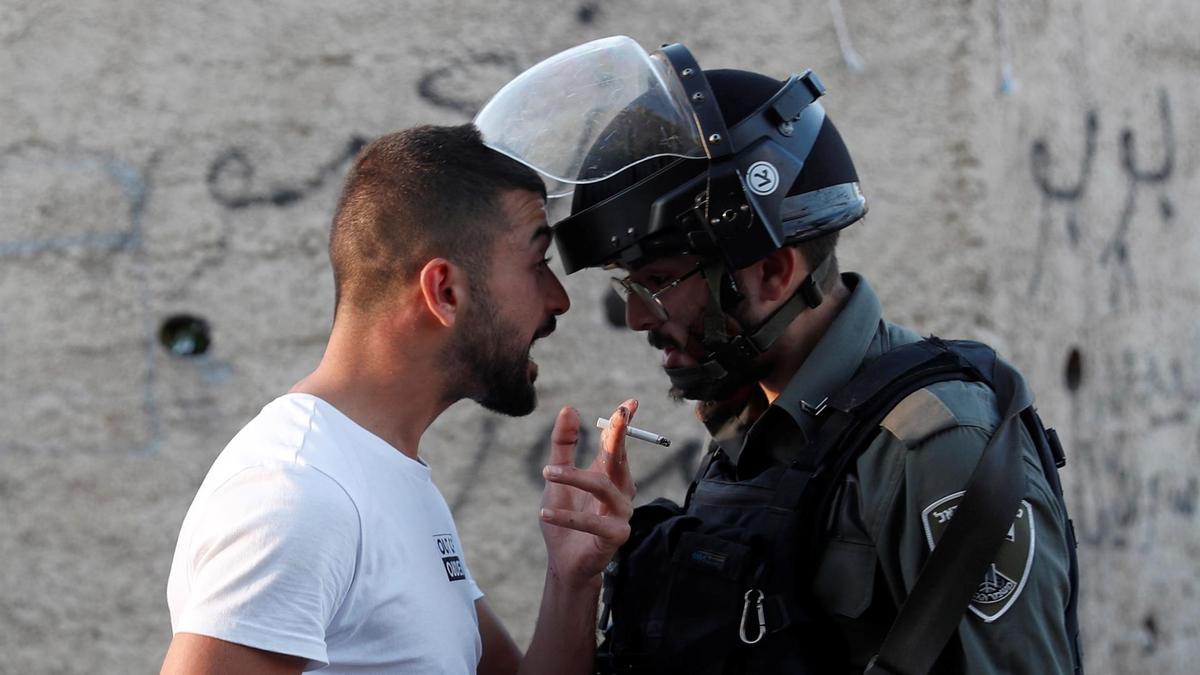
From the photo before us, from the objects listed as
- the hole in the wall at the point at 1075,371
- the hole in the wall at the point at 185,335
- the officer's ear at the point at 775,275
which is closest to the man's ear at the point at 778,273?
the officer's ear at the point at 775,275

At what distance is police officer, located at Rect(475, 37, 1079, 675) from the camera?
1.86m

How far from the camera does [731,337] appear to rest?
7.60 feet

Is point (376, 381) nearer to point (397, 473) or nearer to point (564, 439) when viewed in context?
point (397, 473)

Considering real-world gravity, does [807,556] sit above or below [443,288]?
below

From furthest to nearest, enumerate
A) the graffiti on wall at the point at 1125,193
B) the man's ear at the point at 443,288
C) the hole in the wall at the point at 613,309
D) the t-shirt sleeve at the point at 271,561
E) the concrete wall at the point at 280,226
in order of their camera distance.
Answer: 1. the graffiti on wall at the point at 1125,193
2. the hole in the wall at the point at 613,309
3. the concrete wall at the point at 280,226
4. the man's ear at the point at 443,288
5. the t-shirt sleeve at the point at 271,561

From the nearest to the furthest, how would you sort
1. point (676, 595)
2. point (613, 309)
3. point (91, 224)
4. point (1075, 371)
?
point (676, 595) < point (91, 224) < point (613, 309) < point (1075, 371)

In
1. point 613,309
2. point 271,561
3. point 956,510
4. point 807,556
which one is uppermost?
point 271,561

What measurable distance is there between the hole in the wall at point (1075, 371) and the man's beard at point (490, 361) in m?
3.26

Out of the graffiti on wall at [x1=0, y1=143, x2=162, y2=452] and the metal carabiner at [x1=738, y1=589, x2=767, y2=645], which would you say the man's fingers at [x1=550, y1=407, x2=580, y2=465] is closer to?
the metal carabiner at [x1=738, y1=589, x2=767, y2=645]

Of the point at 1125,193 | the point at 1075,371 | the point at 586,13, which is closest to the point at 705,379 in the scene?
the point at 586,13

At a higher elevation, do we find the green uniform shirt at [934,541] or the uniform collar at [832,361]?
the uniform collar at [832,361]

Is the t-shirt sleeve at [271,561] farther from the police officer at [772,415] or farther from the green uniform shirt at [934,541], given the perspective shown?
the green uniform shirt at [934,541]

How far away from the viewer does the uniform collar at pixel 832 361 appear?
2.20m

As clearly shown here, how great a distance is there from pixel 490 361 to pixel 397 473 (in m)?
0.30
